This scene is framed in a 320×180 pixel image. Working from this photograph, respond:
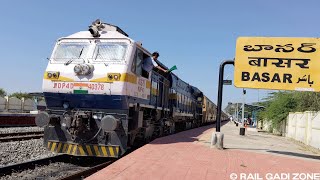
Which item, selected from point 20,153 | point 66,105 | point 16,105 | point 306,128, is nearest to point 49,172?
point 66,105

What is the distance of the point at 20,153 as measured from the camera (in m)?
11.3

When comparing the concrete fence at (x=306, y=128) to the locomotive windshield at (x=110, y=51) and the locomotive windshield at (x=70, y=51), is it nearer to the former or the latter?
the locomotive windshield at (x=110, y=51)

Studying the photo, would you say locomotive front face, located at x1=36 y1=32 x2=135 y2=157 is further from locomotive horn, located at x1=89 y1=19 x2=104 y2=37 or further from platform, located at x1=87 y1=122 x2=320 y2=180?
platform, located at x1=87 y1=122 x2=320 y2=180

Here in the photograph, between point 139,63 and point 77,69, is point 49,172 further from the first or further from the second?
point 139,63

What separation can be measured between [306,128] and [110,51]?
578 inches

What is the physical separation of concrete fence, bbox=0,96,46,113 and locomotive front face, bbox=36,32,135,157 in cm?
3105

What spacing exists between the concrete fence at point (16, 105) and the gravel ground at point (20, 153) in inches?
1099

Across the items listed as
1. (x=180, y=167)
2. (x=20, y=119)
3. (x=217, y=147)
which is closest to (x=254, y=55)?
(x=217, y=147)

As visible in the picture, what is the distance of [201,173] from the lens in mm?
8016

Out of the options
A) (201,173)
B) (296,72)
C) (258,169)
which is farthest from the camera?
(296,72)

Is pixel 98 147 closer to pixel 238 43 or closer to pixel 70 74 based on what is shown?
pixel 70 74

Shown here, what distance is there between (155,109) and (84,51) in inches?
158

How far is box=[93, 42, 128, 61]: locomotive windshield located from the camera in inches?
412

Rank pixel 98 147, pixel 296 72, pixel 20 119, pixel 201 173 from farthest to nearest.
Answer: pixel 20 119
pixel 296 72
pixel 98 147
pixel 201 173
